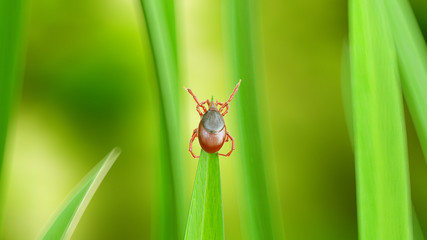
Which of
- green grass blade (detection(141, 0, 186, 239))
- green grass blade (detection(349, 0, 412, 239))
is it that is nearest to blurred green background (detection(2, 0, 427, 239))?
green grass blade (detection(141, 0, 186, 239))

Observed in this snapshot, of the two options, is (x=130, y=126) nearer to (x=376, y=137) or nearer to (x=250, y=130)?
(x=250, y=130)

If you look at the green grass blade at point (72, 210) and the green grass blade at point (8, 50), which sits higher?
the green grass blade at point (8, 50)

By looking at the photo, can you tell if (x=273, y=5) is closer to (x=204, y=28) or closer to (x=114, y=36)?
(x=204, y=28)

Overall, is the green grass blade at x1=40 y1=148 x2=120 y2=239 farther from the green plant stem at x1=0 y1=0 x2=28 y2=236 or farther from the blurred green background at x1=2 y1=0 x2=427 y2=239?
the blurred green background at x1=2 y1=0 x2=427 y2=239

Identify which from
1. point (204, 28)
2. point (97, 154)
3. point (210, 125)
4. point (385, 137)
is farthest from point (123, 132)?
point (385, 137)

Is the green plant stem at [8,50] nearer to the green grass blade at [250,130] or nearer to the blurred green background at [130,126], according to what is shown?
the green grass blade at [250,130]

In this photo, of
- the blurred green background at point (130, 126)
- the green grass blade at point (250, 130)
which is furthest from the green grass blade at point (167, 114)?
the blurred green background at point (130, 126)

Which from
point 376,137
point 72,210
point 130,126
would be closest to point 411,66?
point 376,137
